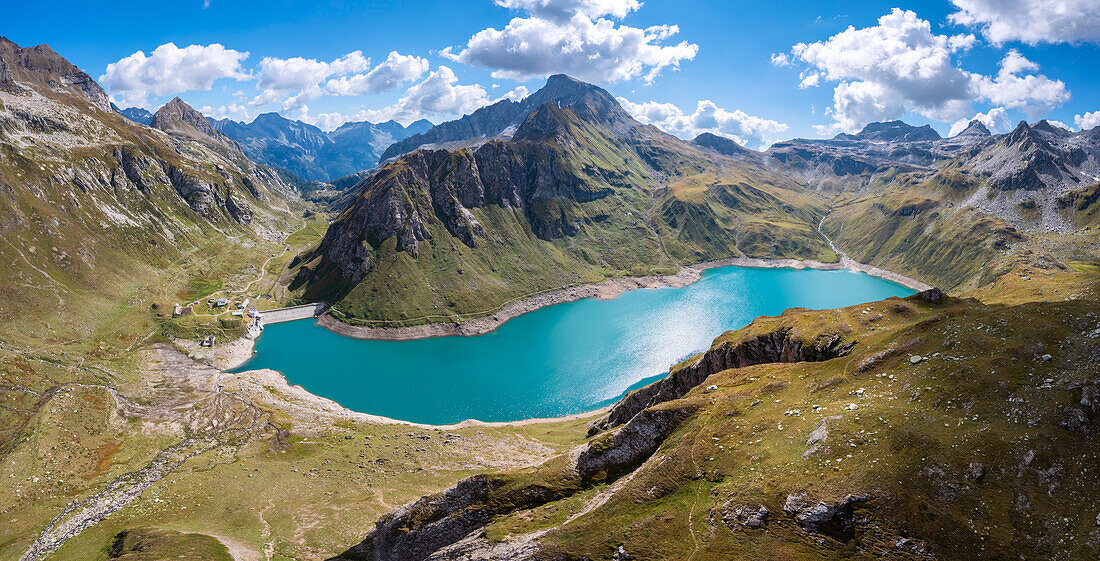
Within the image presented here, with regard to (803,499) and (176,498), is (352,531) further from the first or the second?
(803,499)

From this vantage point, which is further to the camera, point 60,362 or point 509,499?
point 60,362

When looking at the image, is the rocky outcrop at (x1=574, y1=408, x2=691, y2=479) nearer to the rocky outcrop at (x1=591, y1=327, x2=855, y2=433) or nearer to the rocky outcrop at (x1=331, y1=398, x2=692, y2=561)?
the rocky outcrop at (x1=331, y1=398, x2=692, y2=561)

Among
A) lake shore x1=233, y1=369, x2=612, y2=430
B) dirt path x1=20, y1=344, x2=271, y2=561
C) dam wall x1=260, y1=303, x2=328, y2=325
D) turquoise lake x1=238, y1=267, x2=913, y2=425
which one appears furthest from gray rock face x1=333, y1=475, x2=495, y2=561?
dam wall x1=260, y1=303, x2=328, y2=325

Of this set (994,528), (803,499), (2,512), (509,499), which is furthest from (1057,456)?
(2,512)

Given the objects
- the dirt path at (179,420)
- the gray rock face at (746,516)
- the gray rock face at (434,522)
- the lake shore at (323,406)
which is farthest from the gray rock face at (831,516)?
the dirt path at (179,420)

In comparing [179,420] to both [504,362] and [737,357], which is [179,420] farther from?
[737,357]

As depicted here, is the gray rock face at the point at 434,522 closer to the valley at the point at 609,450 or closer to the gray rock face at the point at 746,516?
the valley at the point at 609,450
